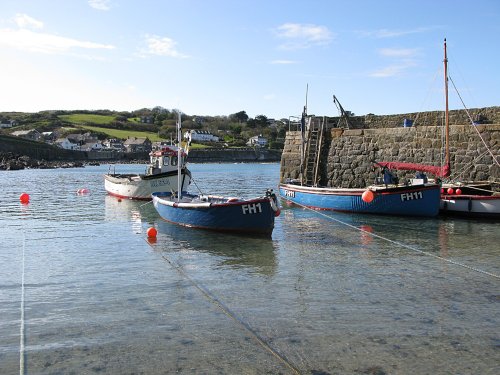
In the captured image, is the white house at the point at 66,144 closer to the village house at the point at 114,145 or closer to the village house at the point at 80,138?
the village house at the point at 80,138

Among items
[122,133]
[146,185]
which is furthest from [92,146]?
[146,185]

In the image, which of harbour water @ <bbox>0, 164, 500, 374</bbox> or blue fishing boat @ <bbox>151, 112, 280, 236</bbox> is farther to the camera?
blue fishing boat @ <bbox>151, 112, 280, 236</bbox>

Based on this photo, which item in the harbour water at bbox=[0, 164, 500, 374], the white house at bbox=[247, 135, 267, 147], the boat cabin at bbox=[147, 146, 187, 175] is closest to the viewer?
the harbour water at bbox=[0, 164, 500, 374]

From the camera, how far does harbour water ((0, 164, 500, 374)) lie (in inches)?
234

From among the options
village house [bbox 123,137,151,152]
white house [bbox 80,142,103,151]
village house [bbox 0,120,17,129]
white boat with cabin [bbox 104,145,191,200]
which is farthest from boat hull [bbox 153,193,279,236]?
A: village house [bbox 0,120,17,129]

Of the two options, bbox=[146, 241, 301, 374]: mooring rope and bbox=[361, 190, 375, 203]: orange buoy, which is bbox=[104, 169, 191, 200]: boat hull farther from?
bbox=[146, 241, 301, 374]: mooring rope

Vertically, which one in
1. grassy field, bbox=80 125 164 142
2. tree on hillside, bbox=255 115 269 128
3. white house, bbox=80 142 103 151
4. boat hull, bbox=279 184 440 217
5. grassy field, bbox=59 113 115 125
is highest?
tree on hillside, bbox=255 115 269 128

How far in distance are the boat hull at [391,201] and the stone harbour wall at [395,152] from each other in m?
3.31

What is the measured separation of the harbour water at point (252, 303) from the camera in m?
5.94

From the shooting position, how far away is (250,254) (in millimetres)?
12234

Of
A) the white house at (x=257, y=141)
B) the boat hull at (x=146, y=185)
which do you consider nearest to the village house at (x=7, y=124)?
the white house at (x=257, y=141)

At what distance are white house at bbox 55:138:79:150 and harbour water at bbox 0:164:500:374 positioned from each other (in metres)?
121

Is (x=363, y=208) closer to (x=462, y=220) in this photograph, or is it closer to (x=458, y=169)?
(x=462, y=220)

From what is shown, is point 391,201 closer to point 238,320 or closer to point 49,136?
point 238,320
